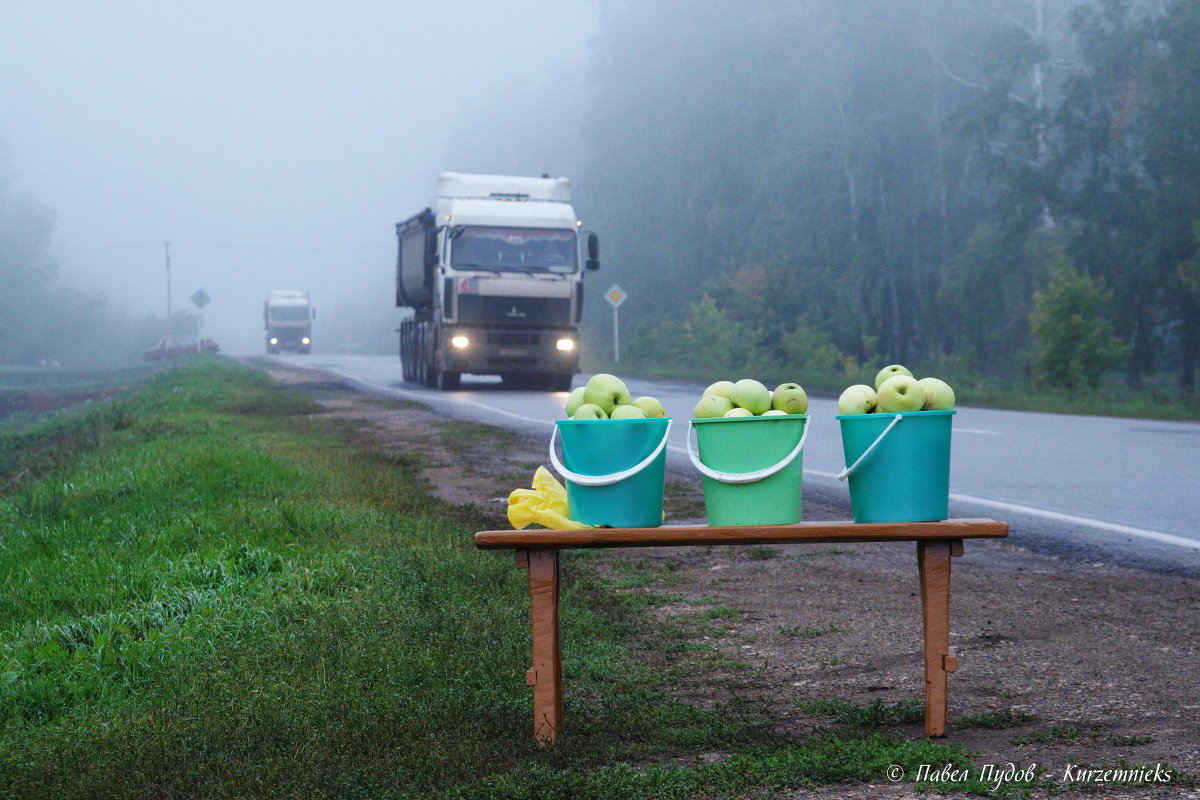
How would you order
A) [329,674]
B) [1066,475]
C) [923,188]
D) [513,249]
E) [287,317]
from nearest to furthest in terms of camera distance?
1. [329,674]
2. [1066,475]
3. [513,249]
4. [923,188]
5. [287,317]

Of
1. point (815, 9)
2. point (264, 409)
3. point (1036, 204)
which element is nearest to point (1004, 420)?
point (264, 409)

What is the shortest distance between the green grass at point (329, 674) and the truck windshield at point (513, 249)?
1714cm

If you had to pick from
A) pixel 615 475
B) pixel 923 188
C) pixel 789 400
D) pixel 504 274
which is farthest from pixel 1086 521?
pixel 923 188

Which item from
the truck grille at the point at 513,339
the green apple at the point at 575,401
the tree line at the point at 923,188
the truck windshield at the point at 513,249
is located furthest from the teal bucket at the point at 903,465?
the tree line at the point at 923,188

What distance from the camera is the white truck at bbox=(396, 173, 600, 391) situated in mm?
25500

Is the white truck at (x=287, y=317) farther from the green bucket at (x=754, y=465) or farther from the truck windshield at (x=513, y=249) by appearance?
the green bucket at (x=754, y=465)

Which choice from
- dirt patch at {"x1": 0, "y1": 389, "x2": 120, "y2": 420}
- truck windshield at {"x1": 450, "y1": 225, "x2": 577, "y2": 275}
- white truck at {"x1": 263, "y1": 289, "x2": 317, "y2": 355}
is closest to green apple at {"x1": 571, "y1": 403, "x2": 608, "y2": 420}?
truck windshield at {"x1": 450, "y1": 225, "x2": 577, "y2": 275}

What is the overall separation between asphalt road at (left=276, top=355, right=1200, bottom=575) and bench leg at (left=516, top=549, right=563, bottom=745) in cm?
425

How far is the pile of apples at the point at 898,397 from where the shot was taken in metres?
3.88

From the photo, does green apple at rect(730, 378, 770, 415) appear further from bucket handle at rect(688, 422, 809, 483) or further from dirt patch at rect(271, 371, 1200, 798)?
dirt patch at rect(271, 371, 1200, 798)

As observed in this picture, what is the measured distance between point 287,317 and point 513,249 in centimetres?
4847

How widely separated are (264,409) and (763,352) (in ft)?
89.3

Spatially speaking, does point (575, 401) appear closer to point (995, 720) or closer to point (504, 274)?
point (995, 720)

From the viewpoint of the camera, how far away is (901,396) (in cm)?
388
